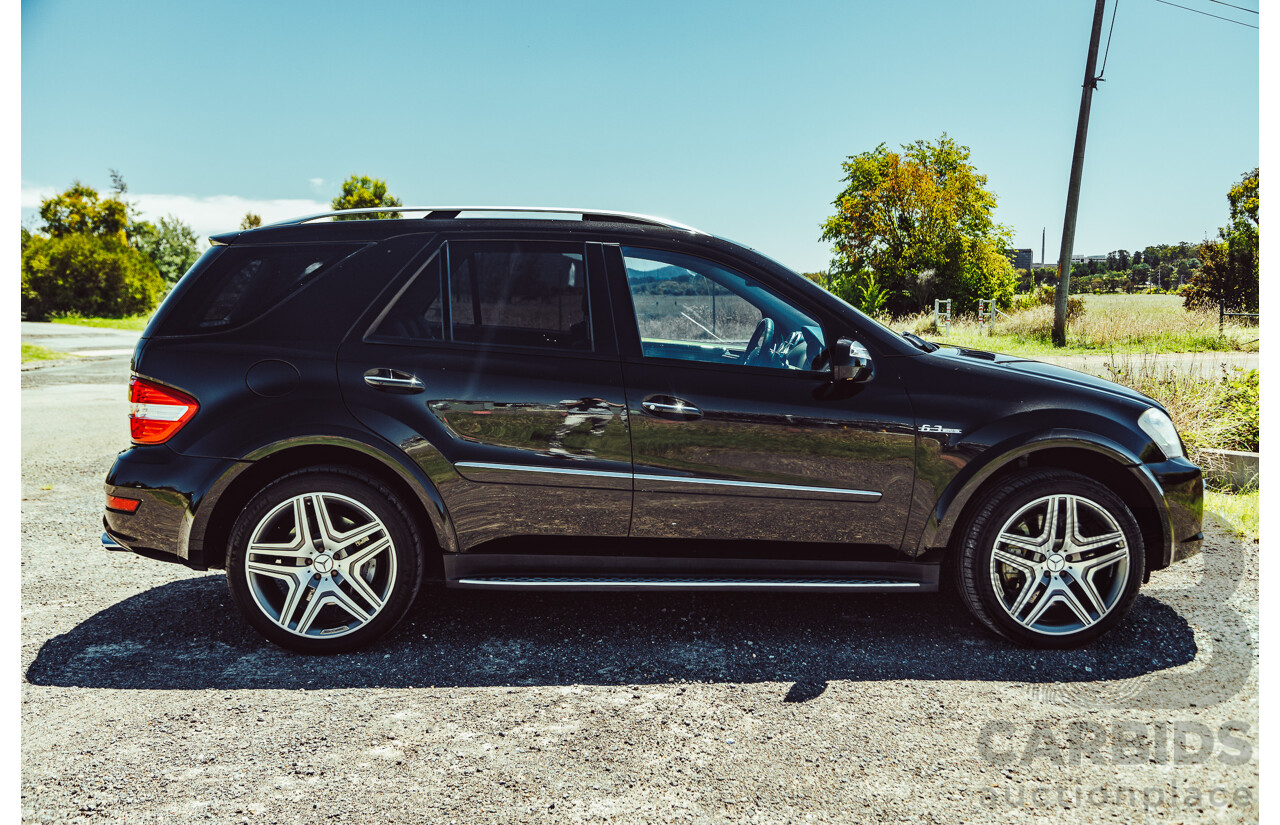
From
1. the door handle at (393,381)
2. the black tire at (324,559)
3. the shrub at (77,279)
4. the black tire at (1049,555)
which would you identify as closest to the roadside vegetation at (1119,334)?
the black tire at (1049,555)

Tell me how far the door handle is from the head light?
3251mm

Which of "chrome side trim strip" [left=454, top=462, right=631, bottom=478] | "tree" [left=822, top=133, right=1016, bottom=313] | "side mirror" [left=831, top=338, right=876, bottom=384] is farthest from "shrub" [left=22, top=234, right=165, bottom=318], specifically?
"side mirror" [left=831, top=338, right=876, bottom=384]

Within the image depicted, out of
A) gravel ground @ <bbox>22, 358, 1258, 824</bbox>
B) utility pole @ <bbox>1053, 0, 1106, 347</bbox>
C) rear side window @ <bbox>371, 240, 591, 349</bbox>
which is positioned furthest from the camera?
utility pole @ <bbox>1053, 0, 1106, 347</bbox>

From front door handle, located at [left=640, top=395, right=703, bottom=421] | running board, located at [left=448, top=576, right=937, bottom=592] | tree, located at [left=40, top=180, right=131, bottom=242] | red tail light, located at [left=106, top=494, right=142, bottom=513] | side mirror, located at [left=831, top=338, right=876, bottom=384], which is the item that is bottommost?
running board, located at [left=448, top=576, right=937, bottom=592]

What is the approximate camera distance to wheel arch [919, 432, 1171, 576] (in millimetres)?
3443

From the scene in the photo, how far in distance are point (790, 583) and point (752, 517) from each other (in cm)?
33

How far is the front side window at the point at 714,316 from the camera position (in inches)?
139

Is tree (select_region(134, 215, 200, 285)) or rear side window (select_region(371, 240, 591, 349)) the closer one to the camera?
rear side window (select_region(371, 240, 591, 349))

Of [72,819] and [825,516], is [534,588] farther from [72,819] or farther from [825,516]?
[72,819]

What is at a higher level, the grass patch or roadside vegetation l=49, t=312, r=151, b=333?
the grass patch

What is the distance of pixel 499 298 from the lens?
11.6ft

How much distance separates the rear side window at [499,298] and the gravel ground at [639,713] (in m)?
1.41

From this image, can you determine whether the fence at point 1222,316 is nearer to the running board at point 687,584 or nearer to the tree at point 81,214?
the running board at point 687,584

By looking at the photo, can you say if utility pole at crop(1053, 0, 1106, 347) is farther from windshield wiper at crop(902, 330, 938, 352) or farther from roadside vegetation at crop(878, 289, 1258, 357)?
windshield wiper at crop(902, 330, 938, 352)
